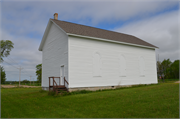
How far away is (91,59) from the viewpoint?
16.0 m

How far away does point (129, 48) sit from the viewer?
63.8 feet

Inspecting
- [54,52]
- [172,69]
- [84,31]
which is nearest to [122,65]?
[84,31]

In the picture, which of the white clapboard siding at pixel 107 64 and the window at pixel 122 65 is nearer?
the white clapboard siding at pixel 107 64

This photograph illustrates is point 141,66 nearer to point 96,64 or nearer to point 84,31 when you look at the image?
point 96,64

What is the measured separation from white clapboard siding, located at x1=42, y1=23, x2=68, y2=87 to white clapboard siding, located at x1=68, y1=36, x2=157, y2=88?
1.07m

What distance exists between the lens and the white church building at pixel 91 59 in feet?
49.1

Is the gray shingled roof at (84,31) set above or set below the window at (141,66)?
above

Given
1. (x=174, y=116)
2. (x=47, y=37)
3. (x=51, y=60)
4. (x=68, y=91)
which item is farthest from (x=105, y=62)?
(x=174, y=116)

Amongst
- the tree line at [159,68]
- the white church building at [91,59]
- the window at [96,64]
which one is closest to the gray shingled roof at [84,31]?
the white church building at [91,59]

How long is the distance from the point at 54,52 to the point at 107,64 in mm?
6297

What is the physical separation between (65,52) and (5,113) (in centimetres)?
829

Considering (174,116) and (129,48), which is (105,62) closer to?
(129,48)

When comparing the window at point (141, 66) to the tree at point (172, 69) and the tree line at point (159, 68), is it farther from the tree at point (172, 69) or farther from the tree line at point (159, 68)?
the tree at point (172, 69)

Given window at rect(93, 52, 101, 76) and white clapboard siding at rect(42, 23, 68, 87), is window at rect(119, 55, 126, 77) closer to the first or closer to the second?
window at rect(93, 52, 101, 76)
